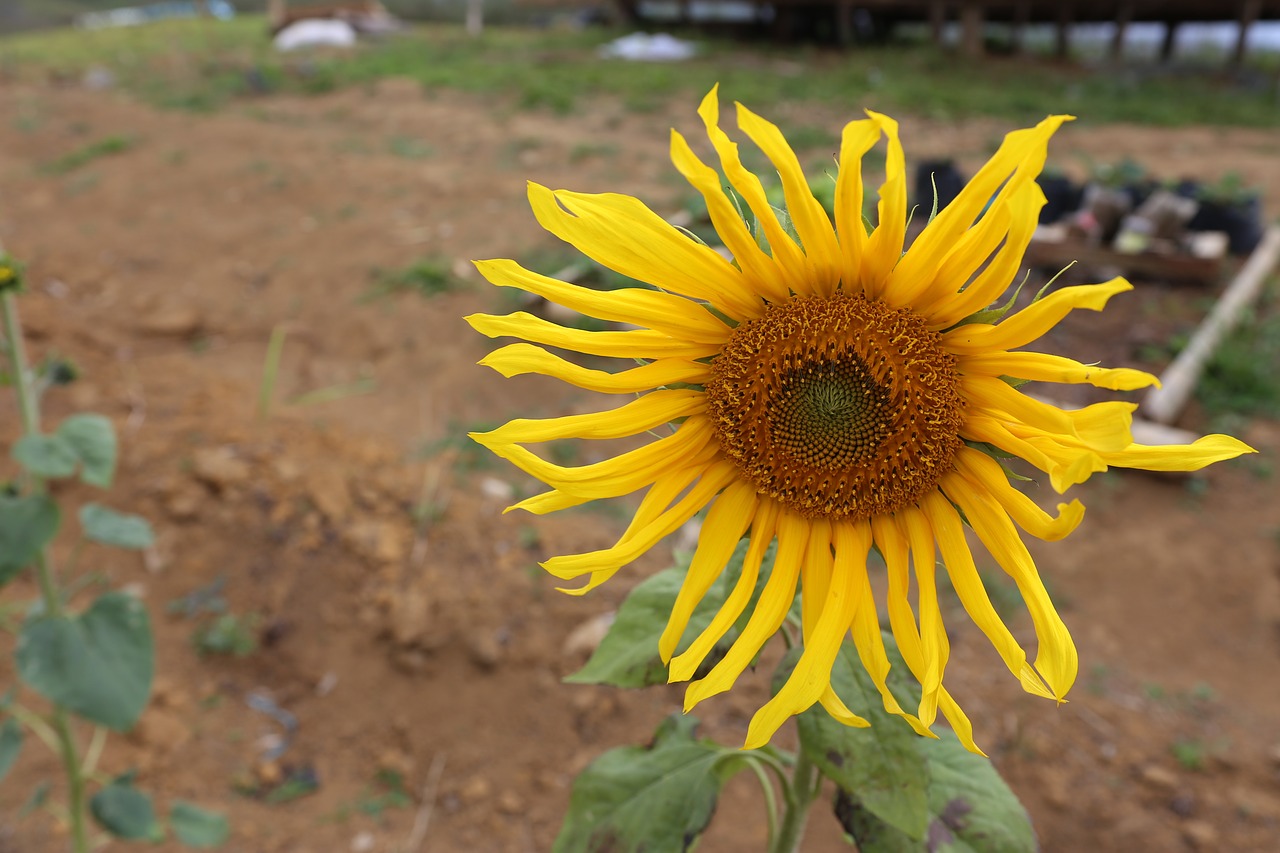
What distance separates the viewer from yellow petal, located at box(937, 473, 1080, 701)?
3.11 ft

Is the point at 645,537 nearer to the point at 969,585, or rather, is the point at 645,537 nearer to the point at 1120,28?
the point at 969,585

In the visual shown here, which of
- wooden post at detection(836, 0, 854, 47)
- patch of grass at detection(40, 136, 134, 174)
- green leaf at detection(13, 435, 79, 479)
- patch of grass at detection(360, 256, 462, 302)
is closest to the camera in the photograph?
green leaf at detection(13, 435, 79, 479)

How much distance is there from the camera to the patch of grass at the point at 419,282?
4.98 metres

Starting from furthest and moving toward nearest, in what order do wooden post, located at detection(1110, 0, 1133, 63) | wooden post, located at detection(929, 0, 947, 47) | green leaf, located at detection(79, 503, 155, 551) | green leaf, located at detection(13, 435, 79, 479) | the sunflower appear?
wooden post, located at detection(929, 0, 947, 47) < wooden post, located at detection(1110, 0, 1133, 63) < green leaf, located at detection(79, 503, 155, 551) < green leaf, located at detection(13, 435, 79, 479) < the sunflower

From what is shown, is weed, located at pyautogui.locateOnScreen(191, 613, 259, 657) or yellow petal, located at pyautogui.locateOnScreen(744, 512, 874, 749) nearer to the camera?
yellow petal, located at pyautogui.locateOnScreen(744, 512, 874, 749)

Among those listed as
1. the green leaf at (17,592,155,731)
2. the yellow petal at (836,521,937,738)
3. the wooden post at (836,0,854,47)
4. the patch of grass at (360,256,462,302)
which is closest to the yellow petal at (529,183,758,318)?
the yellow petal at (836,521,937,738)

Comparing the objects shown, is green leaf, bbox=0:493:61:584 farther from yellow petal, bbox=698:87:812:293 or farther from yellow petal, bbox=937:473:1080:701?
yellow petal, bbox=937:473:1080:701

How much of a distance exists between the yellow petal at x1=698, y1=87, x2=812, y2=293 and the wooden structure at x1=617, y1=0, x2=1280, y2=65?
503 inches

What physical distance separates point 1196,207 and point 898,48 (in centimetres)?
804

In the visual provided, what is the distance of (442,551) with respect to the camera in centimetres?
316

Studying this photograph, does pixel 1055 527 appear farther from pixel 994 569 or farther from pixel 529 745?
pixel 994 569

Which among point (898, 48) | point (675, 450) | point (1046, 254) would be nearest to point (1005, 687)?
point (675, 450)

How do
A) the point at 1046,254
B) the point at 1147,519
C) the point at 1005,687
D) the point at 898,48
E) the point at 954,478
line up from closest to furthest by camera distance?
the point at 954,478 < the point at 1005,687 < the point at 1147,519 < the point at 1046,254 < the point at 898,48

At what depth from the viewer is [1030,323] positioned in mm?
939
